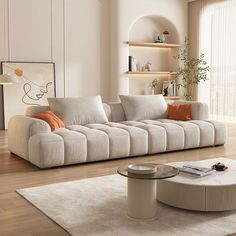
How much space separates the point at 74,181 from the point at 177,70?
18.8 ft

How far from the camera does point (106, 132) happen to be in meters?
4.80

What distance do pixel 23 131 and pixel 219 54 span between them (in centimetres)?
561

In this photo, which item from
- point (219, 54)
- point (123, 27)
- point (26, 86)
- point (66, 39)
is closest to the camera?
point (26, 86)

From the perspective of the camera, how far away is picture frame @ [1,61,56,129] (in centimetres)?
730

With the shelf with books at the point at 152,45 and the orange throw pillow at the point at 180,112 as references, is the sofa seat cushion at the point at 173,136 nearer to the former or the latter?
the orange throw pillow at the point at 180,112

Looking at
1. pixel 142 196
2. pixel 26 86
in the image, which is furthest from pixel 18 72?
pixel 142 196

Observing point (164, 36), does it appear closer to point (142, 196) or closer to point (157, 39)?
point (157, 39)

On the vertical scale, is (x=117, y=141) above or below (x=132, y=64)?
below

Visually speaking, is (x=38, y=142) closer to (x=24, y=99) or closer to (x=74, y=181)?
(x=74, y=181)

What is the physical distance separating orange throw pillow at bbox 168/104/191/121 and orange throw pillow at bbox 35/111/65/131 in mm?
1879

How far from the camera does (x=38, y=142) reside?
4.27m

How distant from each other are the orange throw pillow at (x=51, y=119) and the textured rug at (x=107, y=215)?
1.27 metres

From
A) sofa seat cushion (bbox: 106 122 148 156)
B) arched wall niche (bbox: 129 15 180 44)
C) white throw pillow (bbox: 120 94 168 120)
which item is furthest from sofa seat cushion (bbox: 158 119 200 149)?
arched wall niche (bbox: 129 15 180 44)

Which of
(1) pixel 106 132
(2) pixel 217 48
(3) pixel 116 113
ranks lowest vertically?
(1) pixel 106 132
